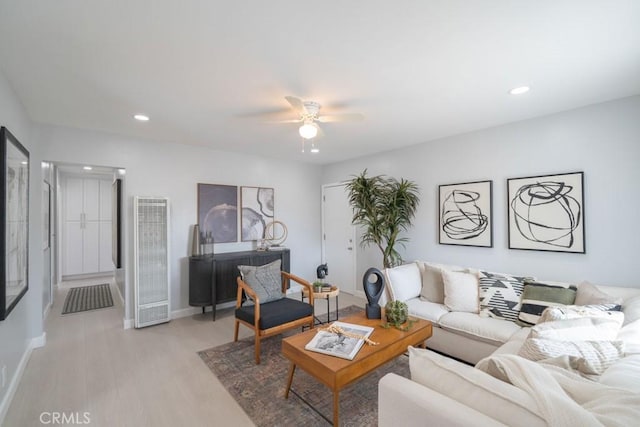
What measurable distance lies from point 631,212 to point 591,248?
17.0 inches

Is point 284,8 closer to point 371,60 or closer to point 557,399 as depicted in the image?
point 371,60

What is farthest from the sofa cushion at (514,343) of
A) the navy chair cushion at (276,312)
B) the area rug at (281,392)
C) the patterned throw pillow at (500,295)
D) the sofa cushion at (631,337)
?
the navy chair cushion at (276,312)

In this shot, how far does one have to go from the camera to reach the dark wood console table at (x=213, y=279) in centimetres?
382

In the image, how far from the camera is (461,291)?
2896 mm

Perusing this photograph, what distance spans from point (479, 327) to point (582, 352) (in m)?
1.18

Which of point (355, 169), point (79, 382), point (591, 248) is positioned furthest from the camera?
point (355, 169)

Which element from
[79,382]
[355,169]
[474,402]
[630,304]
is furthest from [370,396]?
[355,169]

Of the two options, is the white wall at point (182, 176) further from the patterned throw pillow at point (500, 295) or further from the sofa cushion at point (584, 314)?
the sofa cushion at point (584, 314)

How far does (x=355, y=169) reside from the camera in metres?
4.98

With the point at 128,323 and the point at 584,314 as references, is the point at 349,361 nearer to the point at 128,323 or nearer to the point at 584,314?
the point at 584,314

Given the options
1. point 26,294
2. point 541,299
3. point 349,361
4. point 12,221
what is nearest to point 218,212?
point 26,294

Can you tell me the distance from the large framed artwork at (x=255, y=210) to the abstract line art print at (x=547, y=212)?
3524 mm

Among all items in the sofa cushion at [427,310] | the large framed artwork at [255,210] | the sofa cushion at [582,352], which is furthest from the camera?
the large framed artwork at [255,210]

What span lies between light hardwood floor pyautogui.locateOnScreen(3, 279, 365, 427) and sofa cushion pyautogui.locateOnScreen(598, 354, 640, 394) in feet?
6.55
